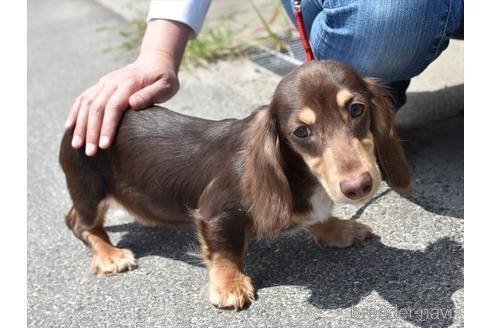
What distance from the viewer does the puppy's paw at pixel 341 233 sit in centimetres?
→ 253

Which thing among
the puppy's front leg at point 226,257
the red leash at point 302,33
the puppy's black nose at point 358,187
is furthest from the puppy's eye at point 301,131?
the red leash at point 302,33

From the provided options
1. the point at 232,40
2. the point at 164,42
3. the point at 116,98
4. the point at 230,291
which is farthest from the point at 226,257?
the point at 232,40

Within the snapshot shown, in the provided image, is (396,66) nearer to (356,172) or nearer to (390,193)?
(390,193)

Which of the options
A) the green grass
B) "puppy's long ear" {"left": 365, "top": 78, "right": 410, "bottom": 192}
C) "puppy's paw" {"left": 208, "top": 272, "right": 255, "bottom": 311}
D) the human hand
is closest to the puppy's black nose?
"puppy's long ear" {"left": 365, "top": 78, "right": 410, "bottom": 192}

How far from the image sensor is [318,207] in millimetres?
2316

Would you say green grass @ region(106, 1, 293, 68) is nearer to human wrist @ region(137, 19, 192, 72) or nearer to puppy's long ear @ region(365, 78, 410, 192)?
human wrist @ region(137, 19, 192, 72)

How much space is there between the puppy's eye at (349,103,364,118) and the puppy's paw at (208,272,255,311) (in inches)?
28.4

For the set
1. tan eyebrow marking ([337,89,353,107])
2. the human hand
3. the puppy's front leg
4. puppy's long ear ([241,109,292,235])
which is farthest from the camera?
the human hand

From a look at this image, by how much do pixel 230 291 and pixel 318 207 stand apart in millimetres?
429

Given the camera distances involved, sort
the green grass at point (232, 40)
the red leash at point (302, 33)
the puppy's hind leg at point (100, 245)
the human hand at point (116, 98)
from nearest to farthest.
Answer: the human hand at point (116, 98), the puppy's hind leg at point (100, 245), the red leash at point (302, 33), the green grass at point (232, 40)

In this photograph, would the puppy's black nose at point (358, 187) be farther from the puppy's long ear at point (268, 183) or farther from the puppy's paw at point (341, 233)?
the puppy's paw at point (341, 233)

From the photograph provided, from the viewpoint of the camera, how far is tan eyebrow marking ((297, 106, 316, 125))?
6.66 feet

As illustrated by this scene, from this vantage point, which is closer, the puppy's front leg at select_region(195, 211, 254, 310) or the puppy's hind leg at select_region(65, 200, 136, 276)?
the puppy's front leg at select_region(195, 211, 254, 310)

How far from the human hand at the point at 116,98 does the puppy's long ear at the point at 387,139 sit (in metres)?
0.86
